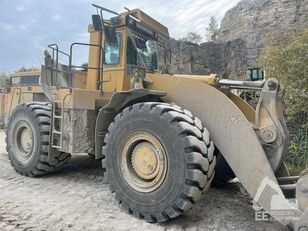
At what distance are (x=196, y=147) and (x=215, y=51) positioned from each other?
15.3 metres

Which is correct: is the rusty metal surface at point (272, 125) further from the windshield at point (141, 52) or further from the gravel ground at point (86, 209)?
the windshield at point (141, 52)

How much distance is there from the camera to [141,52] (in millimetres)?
5301

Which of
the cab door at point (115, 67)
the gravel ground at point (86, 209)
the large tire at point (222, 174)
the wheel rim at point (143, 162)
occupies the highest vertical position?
the cab door at point (115, 67)

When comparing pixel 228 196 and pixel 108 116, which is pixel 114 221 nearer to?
pixel 108 116

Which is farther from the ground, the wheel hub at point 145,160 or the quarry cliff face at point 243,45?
the quarry cliff face at point 243,45

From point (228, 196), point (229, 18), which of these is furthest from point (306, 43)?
point (229, 18)

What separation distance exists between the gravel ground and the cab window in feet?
5.99

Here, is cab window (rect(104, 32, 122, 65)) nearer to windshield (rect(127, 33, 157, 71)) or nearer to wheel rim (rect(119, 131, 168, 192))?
windshield (rect(127, 33, 157, 71))

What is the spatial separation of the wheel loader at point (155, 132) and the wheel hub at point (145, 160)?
0.01 meters

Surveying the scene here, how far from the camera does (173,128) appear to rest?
361cm

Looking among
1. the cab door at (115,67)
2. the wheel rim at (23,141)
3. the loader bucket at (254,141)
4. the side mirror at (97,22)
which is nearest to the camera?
the loader bucket at (254,141)

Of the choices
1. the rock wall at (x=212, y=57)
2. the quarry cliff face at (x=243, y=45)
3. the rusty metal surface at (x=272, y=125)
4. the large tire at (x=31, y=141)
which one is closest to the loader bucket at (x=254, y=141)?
the rusty metal surface at (x=272, y=125)

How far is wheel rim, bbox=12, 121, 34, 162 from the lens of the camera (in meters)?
5.62

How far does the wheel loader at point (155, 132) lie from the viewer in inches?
136
